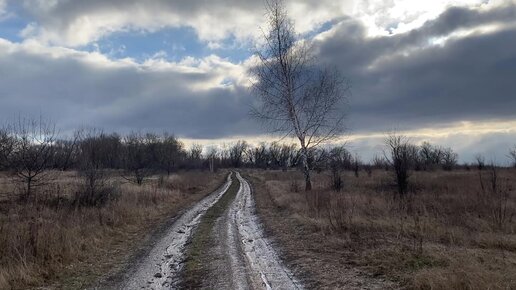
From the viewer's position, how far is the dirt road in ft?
26.7

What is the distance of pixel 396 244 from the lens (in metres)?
10.5

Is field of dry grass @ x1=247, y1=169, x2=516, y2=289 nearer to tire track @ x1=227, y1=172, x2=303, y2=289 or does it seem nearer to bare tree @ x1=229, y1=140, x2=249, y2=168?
tire track @ x1=227, y1=172, x2=303, y2=289

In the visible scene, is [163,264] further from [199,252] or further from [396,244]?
[396,244]

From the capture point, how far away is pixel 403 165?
25594 millimetres

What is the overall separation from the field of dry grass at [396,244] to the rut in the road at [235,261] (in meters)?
0.49

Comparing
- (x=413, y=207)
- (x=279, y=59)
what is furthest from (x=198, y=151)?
(x=413, y=207)

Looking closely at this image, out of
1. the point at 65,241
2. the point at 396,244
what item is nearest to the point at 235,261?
the point at 396,244

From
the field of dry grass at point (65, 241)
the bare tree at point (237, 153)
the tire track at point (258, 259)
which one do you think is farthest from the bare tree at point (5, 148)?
the bare tree at point (237, 153)

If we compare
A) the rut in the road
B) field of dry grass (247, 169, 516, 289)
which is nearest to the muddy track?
the rut in the road

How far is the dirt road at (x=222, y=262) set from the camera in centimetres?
815

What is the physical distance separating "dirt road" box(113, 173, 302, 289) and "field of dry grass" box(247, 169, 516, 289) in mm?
550

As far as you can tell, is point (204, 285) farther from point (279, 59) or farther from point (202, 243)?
point (279, 59)

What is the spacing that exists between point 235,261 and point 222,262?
12.6 inches

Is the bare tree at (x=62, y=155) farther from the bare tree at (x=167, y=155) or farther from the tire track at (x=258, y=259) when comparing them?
the bare tree at (x=167, y=155)
